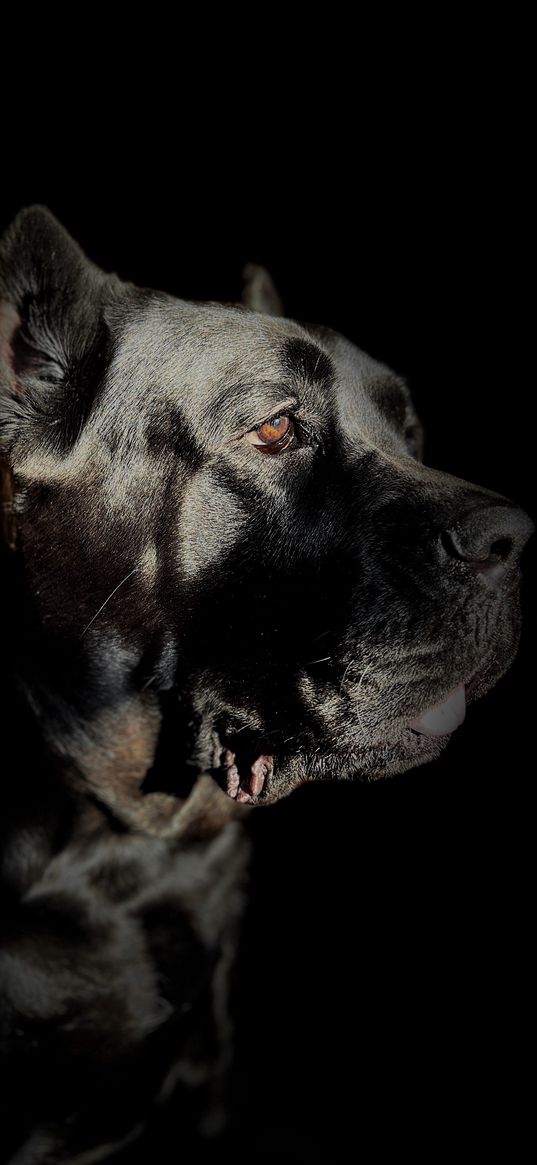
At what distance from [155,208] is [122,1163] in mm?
3097

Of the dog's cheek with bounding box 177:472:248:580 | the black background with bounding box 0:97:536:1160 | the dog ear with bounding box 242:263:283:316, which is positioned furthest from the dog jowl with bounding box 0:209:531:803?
the black background with bounding box 0:97:536:1160

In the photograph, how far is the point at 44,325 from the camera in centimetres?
154

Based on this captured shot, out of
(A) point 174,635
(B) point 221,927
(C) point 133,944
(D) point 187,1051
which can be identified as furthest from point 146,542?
(D) point 187,1051

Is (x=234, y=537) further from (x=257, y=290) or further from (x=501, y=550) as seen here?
(x=257, y=290)

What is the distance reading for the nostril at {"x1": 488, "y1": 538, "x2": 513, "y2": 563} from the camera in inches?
51.9

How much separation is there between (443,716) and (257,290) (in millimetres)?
1215

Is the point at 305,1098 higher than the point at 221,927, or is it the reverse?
the point at 221,927

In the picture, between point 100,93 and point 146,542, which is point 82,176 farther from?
point 146,542

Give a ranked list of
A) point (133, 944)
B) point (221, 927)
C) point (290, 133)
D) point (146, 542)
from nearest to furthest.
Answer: point (146, 542) → point (133, 944) → point (221, 927) → point (290, 133)

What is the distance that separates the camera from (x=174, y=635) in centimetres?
154

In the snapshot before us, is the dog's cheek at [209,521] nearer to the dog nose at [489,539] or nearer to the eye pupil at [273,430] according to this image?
the eye pupil at [273,430]

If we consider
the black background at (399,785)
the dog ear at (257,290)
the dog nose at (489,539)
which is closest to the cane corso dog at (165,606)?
the dog nose at (489,539)

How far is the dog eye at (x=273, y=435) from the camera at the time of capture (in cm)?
144

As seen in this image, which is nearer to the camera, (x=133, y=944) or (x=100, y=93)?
(x=133, y=944)
